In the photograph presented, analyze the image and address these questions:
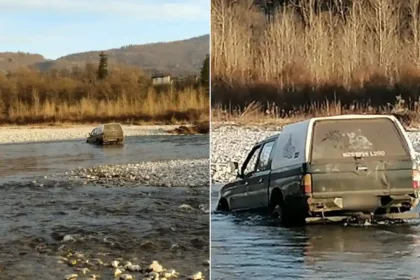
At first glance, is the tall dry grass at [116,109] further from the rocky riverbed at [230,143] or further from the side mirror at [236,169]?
the side mirror at [236,169]

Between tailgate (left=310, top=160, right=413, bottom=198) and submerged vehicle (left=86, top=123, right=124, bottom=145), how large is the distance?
1774 millimetres

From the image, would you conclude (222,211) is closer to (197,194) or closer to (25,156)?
(197,194)

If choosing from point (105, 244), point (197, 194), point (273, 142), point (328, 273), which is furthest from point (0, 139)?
point (328, 273)

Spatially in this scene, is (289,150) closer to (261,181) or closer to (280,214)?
(261,181)

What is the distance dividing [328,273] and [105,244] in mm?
1898

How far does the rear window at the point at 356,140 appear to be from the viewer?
621cm

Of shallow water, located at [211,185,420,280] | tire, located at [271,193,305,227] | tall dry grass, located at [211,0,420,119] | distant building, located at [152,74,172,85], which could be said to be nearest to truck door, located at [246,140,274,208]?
tire, located at [271,193,305,227]

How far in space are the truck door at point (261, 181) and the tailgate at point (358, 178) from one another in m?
0.53

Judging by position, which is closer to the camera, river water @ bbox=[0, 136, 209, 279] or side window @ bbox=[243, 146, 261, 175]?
river water @ bbox=[0, 136, 209, 279]

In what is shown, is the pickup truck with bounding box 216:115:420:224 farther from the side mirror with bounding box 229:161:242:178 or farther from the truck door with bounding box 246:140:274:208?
the side mirror with bounding box 229:161:242:178

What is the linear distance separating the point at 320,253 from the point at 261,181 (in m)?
0.83

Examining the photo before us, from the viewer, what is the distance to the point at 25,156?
6.59 metres

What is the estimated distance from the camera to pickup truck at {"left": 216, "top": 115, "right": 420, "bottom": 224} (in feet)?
20.2

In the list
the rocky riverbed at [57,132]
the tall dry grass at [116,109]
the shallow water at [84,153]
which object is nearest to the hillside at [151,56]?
the tall dry grass at [116,109]
